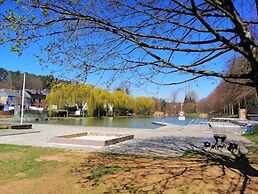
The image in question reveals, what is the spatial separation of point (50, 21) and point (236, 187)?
4831mm

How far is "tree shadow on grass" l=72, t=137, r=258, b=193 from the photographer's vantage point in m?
6.57

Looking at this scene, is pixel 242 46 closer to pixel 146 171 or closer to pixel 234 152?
pixel 146 171

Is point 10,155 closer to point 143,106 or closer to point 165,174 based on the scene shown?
point 165,174

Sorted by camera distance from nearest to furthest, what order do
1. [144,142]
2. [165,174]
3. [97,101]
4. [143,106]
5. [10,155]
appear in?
[165,174] < [10,155] < [144,142] < [97,101] < [143,106]

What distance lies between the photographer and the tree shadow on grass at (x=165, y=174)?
6570 millimetres

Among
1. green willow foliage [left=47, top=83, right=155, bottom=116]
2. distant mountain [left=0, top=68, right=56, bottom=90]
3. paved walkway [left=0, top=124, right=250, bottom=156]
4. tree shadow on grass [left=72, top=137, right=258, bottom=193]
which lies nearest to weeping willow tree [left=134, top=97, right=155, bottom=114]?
green willow foliage [left=47, top=83, right=155, bottom=116]

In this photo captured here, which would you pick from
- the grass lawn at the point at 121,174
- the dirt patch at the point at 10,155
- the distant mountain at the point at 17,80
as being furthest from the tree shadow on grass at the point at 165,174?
the distant mountain at the point at 17,80

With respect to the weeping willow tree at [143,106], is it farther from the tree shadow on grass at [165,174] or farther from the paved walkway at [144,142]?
the tree shadow on grass at [165,174]

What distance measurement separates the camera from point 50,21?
5035 millimetres

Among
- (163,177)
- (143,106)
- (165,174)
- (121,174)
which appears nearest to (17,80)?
(143,106)

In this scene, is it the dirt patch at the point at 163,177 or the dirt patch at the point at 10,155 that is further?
the dirt patch at the point at 10,155

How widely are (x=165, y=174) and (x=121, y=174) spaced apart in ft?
3.43

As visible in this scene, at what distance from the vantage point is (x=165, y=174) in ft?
25.3

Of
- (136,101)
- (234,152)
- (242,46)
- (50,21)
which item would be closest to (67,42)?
(50,21)
